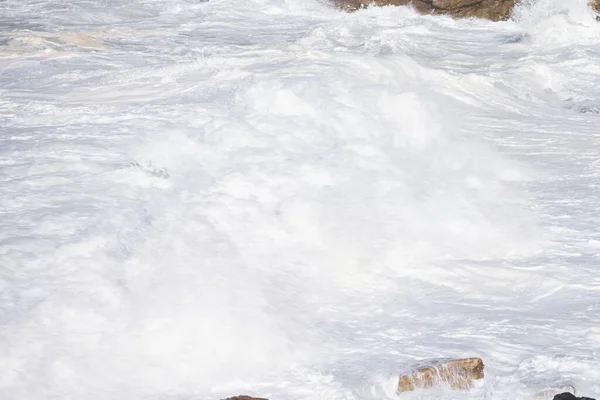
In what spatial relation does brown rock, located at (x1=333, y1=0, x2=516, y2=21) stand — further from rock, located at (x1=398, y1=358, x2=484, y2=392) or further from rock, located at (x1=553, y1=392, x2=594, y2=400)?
rock, located at (x1=553, y1=392, x2=594, y2=400)

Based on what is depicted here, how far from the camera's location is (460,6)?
529 inches

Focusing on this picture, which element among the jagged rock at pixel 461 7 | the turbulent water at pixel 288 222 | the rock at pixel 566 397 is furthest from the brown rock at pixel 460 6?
the rock at pixel 566 397

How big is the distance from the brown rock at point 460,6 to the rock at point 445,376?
10.0 metres

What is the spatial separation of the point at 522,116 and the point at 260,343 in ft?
15.9

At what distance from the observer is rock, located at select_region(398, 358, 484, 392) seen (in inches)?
161

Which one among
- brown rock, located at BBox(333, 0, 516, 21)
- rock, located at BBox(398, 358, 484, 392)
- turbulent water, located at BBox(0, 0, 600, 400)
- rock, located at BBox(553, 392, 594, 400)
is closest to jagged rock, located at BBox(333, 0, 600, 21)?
brown rock, located at BBox(333, 0, 516, 21)

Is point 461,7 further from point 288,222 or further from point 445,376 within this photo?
point 445,376

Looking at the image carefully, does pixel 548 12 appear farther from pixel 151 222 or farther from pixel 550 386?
pixel 550 386

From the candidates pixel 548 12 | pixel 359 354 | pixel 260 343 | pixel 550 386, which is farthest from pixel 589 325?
pixel 548 12

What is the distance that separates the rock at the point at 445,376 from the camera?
4.08 m

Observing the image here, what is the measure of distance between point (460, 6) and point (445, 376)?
10.2 metres

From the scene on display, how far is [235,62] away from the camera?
9.43 m

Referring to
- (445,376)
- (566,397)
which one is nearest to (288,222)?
(445,376)

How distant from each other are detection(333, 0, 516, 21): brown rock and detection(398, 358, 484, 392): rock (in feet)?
32.9
